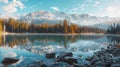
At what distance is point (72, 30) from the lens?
6978 inches

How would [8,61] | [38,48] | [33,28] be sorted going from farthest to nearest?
[33,28], [38,48], [8,61]

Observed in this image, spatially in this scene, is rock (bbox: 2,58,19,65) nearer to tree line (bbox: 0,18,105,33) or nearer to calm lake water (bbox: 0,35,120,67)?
calm lake water (bbox: 0,35,120,67)

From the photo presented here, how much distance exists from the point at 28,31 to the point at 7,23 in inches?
835

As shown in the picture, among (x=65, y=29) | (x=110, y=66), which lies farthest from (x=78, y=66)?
(x=65, y=29)

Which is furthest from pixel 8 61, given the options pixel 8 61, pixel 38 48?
pixel 38 48

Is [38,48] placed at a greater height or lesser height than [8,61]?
lesser

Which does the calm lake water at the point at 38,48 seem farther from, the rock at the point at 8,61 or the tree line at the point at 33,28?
the tree line at the point at 33,28

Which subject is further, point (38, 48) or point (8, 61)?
point (38, 48)

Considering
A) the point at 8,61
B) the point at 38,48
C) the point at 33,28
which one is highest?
the point at 33,28

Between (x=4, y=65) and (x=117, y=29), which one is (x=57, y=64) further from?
(x=117, y=29)

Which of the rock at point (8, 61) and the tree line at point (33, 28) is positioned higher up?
the tree line at point (33, 28)

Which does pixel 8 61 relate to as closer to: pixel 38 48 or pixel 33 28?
pixel 38 48

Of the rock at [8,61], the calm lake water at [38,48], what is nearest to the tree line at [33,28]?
the calm lake water at [38,48]

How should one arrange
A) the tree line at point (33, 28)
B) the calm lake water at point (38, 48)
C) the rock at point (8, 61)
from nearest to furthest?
the rock at point (8, 61) < the calm lake water at point (38, 48) < the tree line at point (33, 28)
